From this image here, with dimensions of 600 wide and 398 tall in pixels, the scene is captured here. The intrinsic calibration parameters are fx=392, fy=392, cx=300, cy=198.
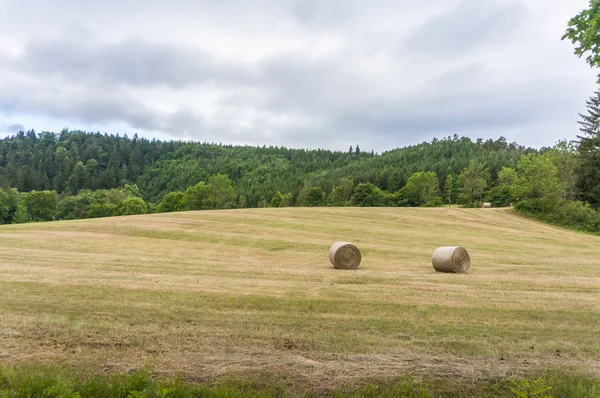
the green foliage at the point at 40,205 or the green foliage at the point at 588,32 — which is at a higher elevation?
the green foliage at the point at 588,32

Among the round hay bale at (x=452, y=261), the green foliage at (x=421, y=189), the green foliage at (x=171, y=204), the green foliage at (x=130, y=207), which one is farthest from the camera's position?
the green foliage at (x=171, y=204)

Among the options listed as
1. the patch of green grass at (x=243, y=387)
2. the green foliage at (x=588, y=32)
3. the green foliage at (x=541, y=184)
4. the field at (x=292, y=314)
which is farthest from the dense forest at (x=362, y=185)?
the patch of green grass at (x=243, y=387)

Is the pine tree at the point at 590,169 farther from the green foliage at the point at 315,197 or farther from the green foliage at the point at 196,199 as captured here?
the green foliage at the point at 196,199

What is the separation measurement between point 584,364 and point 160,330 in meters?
7.64

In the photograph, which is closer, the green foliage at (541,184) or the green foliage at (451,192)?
the green foliage at (541,184)

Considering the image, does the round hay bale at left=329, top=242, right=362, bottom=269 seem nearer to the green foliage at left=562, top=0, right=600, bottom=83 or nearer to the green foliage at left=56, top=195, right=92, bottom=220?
the green foliage at left=562, top=0, right=600, bottom=83

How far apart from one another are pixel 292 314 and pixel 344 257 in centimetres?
923

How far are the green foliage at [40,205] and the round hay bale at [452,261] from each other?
348 ft

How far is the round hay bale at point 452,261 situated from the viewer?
17219 mm

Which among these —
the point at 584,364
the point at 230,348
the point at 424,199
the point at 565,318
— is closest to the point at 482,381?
the point at 584,364

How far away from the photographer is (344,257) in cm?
1833

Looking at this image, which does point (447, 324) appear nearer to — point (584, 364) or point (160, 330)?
point (584, 364)

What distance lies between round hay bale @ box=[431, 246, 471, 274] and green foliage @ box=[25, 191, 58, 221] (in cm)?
10598

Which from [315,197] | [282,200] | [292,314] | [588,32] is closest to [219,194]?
[282,200]
